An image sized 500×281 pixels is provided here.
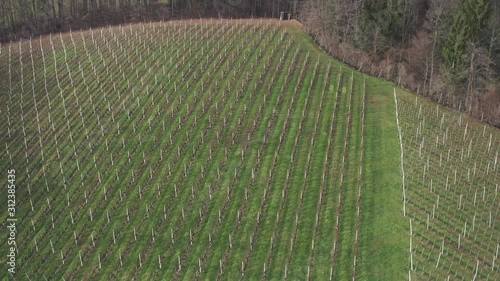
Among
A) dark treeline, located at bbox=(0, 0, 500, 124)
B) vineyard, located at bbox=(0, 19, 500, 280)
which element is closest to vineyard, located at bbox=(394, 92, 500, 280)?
vineyard, located at bbox=(0, 19, 500, 280)

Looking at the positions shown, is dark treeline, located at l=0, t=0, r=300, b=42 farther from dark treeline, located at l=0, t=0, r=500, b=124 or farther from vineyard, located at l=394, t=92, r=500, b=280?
vineyard, located at l=394, t=92, r=500, b=280

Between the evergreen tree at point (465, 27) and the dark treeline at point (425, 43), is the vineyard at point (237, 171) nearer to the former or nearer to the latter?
the dark treeline at point (425, 43)

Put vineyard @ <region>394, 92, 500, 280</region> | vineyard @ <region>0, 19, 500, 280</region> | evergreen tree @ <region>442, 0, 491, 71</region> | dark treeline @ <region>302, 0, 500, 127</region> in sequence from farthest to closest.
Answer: dark treeline @ <region>302, 0, 500, 127</region> < evergreen tree @ <region>442, 0, 491, 71</region> < vineyard @ <region>0, 19, 500, 280</region> < vineyard @ <region>394, 92, 500, 280</region>

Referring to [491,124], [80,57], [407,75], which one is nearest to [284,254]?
[491,124]

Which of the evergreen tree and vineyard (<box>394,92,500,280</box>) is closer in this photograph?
vineyard (<box>394,92,500,280</box>)

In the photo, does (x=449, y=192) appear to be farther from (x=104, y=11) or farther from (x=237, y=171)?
(x=104, y=11)

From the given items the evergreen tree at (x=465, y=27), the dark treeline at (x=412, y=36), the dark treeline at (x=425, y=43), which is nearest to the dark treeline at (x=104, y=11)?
the dark treeline at (x=412, y=36)

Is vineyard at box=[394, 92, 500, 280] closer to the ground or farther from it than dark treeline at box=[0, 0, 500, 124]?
closer to the ground
